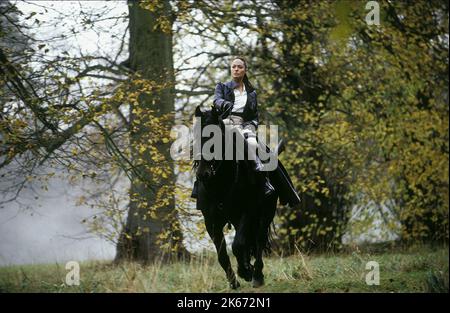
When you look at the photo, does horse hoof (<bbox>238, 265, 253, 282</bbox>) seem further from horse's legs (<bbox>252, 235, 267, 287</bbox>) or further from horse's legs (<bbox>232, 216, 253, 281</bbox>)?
horse's legs (<bbox>252, 235, 267, 287</bbox>)

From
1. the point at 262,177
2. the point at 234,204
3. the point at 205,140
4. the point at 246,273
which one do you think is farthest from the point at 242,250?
the point at 205,140

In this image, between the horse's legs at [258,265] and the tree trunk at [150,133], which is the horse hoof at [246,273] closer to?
the horse's legs at [258,265]

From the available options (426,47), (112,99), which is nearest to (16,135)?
(112,99)

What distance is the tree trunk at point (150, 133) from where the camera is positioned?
40.4 feet

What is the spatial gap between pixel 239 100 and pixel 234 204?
1257 mm

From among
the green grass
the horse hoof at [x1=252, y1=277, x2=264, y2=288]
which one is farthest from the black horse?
the green grass

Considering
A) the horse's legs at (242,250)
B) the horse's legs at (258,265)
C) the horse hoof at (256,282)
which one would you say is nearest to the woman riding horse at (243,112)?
the horse's legs at (242,250)

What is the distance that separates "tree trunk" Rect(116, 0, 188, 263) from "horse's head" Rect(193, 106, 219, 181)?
4.83m

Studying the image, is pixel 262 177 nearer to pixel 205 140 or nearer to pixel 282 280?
pixel 205 140

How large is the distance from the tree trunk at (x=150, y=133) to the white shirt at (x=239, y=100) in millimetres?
4337

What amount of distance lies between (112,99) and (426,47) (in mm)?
9137

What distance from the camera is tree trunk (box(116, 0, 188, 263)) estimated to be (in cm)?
1231

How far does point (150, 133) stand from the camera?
12039 mm

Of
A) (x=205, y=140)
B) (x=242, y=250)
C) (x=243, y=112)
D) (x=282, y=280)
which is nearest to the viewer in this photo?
(x=205, y=140)
